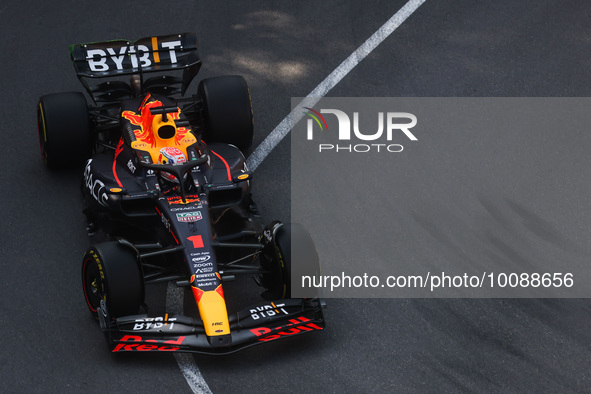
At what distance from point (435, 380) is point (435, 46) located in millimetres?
6271

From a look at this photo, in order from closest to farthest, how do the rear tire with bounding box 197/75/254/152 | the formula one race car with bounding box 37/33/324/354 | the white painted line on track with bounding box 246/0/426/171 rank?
1. the formula one race car with bounding box 37/33/324/354
2. the rear tire with bounding box 197/75/254/152
3. the white painted line on track with bounding box 246/0/426/171

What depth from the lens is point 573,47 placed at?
1446cm

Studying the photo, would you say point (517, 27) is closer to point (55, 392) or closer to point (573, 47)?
point (573, 47)

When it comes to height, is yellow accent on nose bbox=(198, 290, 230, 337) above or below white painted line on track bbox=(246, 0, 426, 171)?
below

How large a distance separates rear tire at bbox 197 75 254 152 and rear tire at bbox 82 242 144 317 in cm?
284

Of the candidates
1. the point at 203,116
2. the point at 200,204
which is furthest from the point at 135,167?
the point at 203,116

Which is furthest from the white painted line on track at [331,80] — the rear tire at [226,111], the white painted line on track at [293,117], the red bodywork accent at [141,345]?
the red bodywork accent at [141,345]

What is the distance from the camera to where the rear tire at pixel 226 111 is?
1178cm

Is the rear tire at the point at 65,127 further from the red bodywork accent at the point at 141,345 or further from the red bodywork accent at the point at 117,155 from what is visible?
the red bodywork accent at the point at 141,345

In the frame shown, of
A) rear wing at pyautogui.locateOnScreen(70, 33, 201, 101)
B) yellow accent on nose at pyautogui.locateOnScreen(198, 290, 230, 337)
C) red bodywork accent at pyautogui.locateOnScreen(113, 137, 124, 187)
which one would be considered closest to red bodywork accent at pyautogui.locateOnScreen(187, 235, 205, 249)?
yellow accent on nose at pyautogui.locateOnScreen(198, 290, 230, 337)

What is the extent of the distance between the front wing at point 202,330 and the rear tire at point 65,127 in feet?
9.69

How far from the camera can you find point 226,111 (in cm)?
1180

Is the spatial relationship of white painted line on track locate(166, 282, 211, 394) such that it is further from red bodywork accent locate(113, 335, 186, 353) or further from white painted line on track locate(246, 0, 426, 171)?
white painted line on track locate(246, 0, 426, 171)

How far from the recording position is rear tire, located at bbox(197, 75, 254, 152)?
11781 mm
